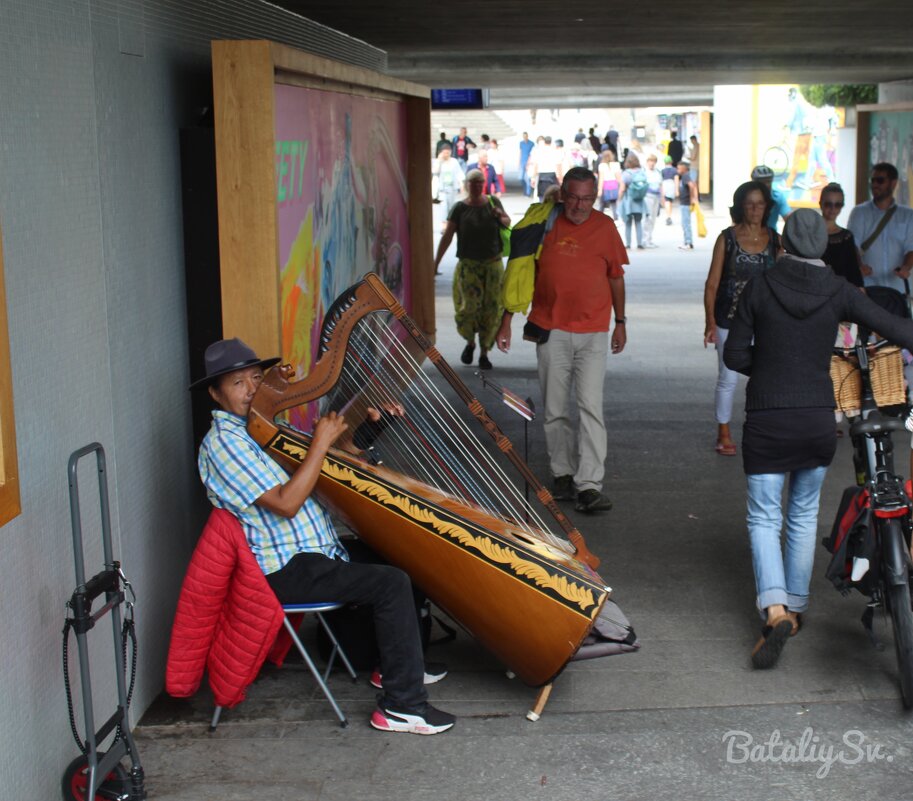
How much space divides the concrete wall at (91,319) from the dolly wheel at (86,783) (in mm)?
50

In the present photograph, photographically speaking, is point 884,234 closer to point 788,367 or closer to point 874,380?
point 874,380

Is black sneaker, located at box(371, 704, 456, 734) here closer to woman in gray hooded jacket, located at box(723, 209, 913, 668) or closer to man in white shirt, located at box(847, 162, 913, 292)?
woman in gray hooded jacket, located at box(723, 209, 913, 668)

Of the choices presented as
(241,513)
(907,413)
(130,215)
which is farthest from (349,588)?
(907,413)

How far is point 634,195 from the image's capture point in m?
21.8

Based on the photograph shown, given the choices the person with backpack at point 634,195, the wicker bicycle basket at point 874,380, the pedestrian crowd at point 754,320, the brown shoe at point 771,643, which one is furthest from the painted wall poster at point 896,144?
the brown shoe at point 771,643

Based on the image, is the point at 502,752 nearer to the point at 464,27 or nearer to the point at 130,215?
the point at 130,215

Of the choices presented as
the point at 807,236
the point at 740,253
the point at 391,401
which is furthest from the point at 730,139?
the point at 391,401

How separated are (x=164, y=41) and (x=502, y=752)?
9.02 feet

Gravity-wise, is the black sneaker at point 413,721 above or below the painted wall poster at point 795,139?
below

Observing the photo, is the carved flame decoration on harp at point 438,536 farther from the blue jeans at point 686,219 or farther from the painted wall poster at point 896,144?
the blue jeans at point 686,219

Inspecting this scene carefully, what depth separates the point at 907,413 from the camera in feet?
16.4

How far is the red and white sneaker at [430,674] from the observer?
4.89 metres

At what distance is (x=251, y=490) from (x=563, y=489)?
3.29m

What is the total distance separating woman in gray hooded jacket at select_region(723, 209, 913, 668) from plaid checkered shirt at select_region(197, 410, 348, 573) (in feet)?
5.49
